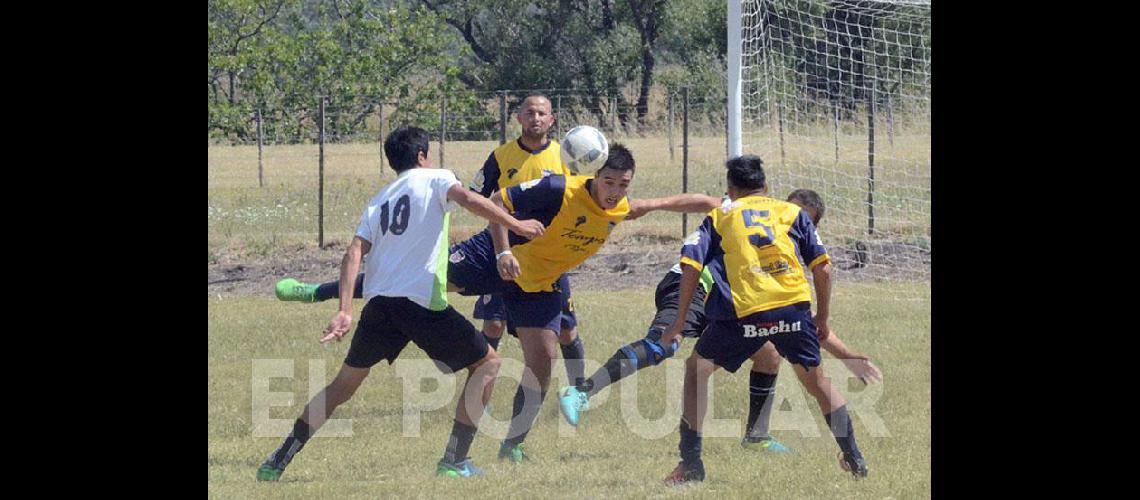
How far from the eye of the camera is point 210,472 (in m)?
7.38

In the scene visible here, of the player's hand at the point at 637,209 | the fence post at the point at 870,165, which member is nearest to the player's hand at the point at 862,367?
the player's hand at the point at 637,209

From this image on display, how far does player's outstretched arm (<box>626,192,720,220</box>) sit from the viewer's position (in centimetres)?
762

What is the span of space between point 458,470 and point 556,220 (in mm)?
1431

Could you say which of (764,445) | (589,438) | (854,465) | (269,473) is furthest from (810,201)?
(269,473)

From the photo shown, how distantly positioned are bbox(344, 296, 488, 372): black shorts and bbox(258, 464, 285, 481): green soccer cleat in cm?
68

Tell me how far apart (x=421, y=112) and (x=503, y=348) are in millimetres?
16877

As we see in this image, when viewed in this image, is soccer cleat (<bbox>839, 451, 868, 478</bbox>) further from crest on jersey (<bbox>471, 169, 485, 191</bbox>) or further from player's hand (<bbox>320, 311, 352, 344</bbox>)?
crest on jersey (<bbox>471, 169, 485, 191</bbox>)

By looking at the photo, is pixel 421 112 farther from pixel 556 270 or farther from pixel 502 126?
pixel 556 270

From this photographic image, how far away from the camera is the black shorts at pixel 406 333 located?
6840 millimetres

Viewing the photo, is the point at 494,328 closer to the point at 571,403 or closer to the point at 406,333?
the point at 571,403

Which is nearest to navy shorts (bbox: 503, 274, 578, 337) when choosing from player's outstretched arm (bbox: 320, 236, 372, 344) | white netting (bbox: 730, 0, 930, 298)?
player's outstretched arm (bbox: 320, 236, 372, 344)

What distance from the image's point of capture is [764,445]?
25.8 feet

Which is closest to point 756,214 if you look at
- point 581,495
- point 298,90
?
point 581,495

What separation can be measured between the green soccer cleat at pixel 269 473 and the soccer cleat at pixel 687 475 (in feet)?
6.24
